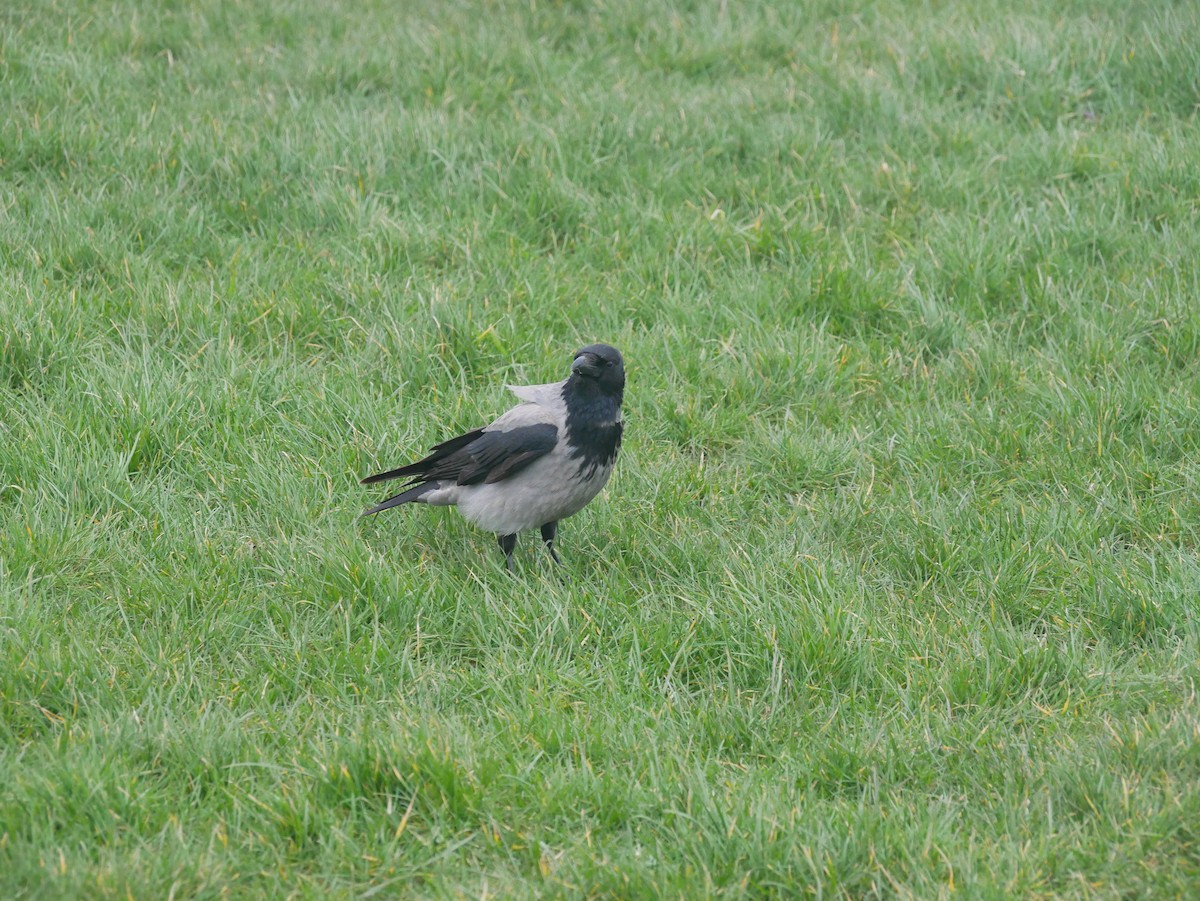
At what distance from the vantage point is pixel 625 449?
533cm

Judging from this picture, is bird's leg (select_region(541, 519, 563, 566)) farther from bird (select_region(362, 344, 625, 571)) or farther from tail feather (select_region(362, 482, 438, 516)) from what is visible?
tail feather (select_region(362, 482, 438, 516))

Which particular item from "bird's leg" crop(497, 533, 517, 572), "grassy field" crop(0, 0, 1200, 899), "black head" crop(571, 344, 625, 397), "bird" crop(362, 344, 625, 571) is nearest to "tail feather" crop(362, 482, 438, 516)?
"bird" crop(362, 344, 625, 571)

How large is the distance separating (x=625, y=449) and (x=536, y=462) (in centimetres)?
76

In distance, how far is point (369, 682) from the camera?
398 centimetres

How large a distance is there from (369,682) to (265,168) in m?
3.60

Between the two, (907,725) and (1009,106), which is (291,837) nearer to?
A: (907,725)

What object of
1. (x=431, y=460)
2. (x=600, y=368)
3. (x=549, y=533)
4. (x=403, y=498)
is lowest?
(x=549, y=533)

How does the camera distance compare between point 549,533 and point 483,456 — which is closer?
point 483,456

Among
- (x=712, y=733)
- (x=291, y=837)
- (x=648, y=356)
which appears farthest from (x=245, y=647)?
(x=648, y=356)

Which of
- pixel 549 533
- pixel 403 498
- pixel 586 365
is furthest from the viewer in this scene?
pixel 549 533

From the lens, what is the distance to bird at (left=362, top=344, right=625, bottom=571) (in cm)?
461

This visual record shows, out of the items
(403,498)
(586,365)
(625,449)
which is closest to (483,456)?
(403,498)

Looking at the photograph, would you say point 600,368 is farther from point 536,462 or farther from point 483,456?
point 483,456

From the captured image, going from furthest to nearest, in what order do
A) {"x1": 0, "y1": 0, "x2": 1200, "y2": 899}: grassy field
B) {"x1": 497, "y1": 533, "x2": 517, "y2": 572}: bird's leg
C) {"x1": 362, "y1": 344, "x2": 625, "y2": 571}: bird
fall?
{"x1": 497, "y1": 533, "x2": 517, "y2": 572}: bird's leg < {"x1": 362, "y1": 344, "x2": 625, "y2": 571}: bird < {"x1": 0, "y1": 0, "x2": 1200, "y2": 899}: grassy field
